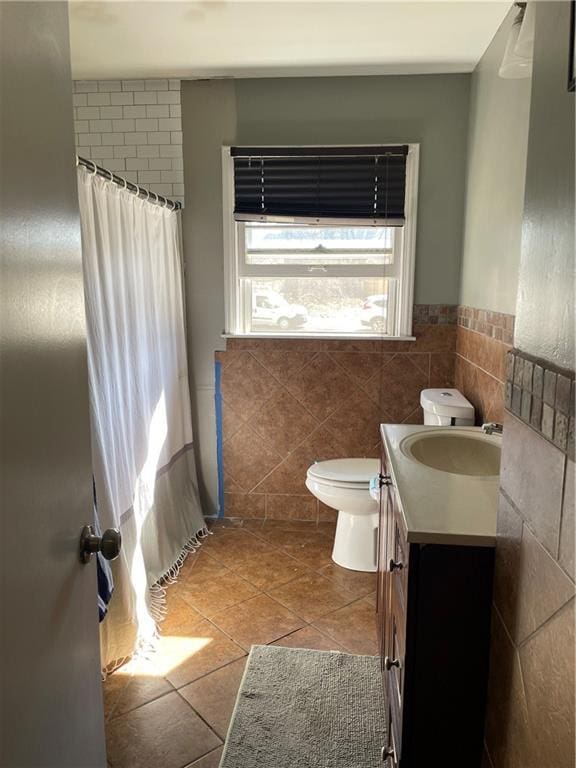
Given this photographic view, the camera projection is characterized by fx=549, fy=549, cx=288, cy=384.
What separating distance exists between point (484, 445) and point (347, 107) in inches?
81.1

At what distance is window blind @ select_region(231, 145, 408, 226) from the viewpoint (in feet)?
9.89

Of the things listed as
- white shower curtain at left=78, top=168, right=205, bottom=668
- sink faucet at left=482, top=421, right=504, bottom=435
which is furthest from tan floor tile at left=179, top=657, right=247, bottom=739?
sink faucet at left=482, top=421, right=504, bottom=435

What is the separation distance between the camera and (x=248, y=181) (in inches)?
122

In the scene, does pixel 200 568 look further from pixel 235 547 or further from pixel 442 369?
pixel 442 369

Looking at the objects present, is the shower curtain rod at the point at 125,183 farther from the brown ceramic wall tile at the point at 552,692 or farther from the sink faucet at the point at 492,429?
the brown ceramic wall tile at the point at 552,692

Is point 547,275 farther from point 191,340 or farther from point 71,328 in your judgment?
point 191,340

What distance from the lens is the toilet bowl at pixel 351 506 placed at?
2646mm

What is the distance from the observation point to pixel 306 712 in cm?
189

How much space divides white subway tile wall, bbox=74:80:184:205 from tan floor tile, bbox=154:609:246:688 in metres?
2.30

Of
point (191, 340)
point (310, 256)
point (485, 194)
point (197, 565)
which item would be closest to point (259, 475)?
point (197, 565)

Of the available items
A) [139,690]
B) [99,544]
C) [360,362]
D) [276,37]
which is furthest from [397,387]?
[99,544]

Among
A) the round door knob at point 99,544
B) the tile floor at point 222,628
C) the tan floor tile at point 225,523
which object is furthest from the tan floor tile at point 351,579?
the round door knob at point 99,544

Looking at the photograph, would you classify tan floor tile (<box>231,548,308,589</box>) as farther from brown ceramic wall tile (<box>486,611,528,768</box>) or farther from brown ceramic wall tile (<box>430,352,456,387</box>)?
brown ceramic wall tile (<box>486,611,528,768</box>)

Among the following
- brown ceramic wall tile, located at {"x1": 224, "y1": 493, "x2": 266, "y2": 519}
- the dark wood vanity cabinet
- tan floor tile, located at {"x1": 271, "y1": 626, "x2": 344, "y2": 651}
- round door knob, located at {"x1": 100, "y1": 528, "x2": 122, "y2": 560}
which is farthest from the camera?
brown ceramic wall tile, located at {"x1": 224, "y1": 493, "x2": 266, "y2": 519}
